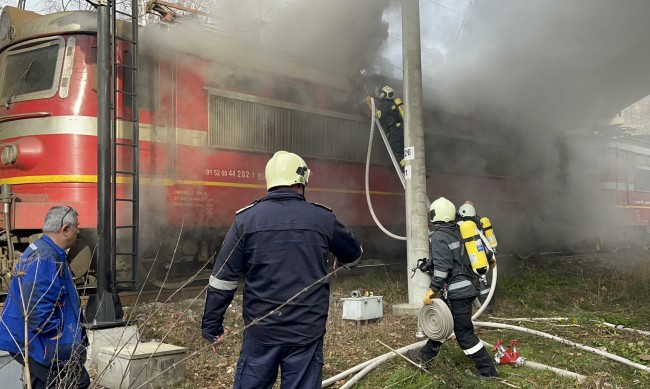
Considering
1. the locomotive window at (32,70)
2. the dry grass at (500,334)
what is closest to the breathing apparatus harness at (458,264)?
the dry grass at (500,334)

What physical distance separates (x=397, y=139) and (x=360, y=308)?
3.71 meters

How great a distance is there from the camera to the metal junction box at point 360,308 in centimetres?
665

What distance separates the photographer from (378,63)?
34.9ft

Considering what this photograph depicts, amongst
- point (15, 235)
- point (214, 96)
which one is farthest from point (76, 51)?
point (15, 235)

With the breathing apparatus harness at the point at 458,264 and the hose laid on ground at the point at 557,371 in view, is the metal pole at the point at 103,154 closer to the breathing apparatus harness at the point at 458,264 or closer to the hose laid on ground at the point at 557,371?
the breathing apparatus harness at the point at 458,264

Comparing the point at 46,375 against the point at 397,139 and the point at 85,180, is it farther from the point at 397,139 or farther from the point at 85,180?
the point at 397,139

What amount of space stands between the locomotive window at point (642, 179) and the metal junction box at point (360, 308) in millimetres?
16317

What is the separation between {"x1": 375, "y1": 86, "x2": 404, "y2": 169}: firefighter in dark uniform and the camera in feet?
30.9

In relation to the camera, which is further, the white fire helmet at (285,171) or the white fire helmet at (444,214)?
the white fire helmet at (444,214)

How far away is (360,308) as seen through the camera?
262 inches

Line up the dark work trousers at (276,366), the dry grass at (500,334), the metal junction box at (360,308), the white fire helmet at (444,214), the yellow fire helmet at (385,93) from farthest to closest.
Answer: the yellow fire helmet at (385,93), the metal junction box at (360,308), the white fire helmet at (444,214), the dry grass at (500,334), the dark work trousers at (276,366)

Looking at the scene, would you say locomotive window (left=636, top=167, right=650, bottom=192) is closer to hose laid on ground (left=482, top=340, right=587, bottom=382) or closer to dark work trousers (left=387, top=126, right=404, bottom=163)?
dark work trousers (left=387, top=126, right=404, bottom=163)

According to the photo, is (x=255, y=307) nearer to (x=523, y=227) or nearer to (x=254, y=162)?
(x=254, y=162)

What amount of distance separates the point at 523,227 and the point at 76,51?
37.9 ft
